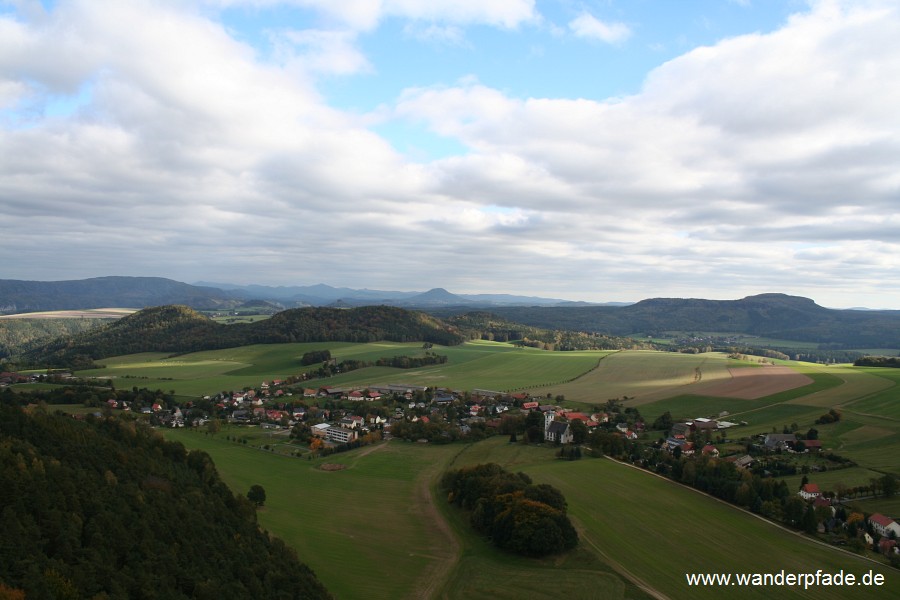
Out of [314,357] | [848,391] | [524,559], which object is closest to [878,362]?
[848,391]

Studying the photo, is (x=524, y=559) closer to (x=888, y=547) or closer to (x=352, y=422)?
(x=888, y=547)

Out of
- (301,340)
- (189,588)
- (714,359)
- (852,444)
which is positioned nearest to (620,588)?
(189,588)

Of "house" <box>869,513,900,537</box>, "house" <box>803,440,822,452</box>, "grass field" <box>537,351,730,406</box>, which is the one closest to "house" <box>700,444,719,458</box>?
"house" <box>803,440,822,452</box>

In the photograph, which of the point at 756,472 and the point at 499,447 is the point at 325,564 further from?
the point at 756,472

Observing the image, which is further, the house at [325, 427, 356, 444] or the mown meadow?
the house at [325, 427, 356, 444]

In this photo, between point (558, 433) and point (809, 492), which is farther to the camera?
point (558, 433)

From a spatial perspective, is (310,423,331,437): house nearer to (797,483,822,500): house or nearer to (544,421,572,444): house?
(544,421,572,444): house

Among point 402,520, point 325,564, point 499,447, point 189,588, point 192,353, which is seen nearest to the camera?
point 189,588
